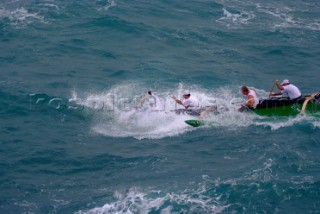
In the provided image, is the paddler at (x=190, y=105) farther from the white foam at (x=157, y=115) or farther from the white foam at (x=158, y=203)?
the white foam at (x=158, y=203)

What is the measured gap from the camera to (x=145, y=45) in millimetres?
27547

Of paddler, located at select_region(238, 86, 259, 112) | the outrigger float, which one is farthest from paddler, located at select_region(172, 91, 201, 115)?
the outrigger float

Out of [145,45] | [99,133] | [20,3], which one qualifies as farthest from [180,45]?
[20,3]

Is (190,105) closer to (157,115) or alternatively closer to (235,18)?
(157,115)

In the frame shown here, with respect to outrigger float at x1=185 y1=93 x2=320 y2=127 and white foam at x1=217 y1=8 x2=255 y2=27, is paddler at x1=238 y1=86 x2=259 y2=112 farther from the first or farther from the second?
white foam at x1=217 y1=8 x2=255 y2=27

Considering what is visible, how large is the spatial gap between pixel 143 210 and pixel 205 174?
292 cm

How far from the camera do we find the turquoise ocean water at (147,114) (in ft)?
46.0

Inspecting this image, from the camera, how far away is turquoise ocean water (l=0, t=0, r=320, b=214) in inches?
552

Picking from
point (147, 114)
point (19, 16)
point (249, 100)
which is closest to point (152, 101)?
point (147, 114)

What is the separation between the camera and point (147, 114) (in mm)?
20078

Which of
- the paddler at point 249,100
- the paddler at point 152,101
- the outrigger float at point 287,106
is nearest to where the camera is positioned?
the outrigger float at point 287,106

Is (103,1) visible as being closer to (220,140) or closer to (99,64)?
(99,64)

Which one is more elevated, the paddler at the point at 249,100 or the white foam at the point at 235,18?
the white foam at the point at 235,18

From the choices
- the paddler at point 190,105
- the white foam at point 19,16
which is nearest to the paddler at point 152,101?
the paddler at point 190,105
